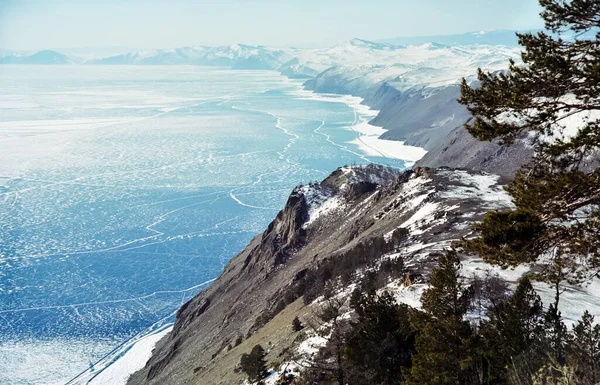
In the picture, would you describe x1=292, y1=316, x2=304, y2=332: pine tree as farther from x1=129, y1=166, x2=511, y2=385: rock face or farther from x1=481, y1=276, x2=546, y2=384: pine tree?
x1=481, y1=276, x2=546, y2=384: pine tree

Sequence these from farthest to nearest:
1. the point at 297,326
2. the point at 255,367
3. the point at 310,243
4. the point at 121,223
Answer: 1. the point at 121,223
2. the point at 310,243
3. the point at 297,326
4. the point at 255,367

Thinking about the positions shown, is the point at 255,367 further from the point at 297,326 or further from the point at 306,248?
the point at 306,248

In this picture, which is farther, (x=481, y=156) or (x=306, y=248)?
(x=481, y=156)

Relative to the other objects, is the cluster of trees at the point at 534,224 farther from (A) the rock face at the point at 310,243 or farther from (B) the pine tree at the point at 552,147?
(A) the rock face at the point at 310,243

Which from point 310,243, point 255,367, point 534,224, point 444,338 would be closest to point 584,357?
point 444,338

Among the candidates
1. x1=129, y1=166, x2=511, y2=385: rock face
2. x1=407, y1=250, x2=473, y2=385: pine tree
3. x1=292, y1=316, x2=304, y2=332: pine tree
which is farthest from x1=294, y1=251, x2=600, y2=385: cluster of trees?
x1=129, y1=166, x2=511, y2=385: rock face

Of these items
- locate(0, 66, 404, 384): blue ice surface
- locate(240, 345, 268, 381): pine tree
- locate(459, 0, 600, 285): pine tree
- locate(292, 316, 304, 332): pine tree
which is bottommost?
locate(0, 66, 404, 384): blue ice surface
